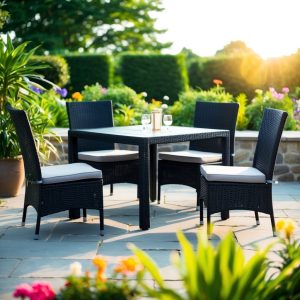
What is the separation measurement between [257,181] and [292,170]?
9.12 ft

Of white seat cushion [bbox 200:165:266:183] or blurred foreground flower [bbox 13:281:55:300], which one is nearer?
blurred foreground flower [bbox 13:281:55:300]

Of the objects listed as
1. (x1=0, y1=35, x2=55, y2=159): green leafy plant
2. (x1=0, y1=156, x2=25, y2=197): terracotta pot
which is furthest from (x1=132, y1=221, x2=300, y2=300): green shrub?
(x1=0, y1=156, x2=25, y2=197): terracotta pot

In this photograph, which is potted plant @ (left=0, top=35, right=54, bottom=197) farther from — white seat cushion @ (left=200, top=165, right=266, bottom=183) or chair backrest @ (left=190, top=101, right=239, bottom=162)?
white seat cushion @ (left=200, top=165, right=266, bottom=183)

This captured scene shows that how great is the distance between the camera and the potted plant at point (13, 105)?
6.11 metres

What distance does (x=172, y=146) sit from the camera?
7.58 meters

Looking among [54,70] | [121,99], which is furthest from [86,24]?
[121,99]

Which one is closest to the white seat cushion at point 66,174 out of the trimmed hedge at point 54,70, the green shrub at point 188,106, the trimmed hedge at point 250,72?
the green shrub at point 188,106

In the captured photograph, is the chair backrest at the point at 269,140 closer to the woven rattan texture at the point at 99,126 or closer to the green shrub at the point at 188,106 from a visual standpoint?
the woven rattan texture at the point at 99,126

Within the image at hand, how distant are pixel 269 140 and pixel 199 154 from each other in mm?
1112

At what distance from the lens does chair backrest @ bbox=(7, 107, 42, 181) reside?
454 centimetres

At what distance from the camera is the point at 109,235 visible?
4770 millimetres

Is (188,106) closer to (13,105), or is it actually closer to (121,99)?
(121,99)

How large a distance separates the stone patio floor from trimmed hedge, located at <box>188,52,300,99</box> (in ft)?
30.7

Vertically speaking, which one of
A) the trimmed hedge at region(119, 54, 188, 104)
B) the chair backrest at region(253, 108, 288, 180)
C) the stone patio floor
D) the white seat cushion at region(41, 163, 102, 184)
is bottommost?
the stone patio floor
